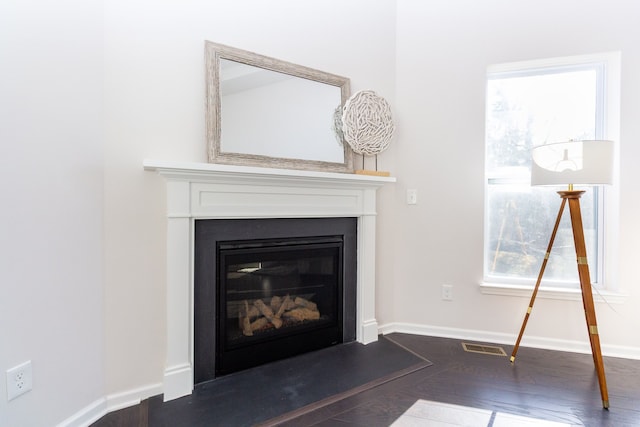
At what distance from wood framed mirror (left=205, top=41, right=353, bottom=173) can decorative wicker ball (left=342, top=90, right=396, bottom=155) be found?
87 millimetres

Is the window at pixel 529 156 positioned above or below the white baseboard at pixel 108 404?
above

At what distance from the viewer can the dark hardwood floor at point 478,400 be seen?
1603mm

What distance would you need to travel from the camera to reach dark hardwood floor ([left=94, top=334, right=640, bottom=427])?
1.60m

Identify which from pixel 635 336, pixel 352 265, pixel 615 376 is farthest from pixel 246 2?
pixel 635 336

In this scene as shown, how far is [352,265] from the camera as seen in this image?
2525 mm

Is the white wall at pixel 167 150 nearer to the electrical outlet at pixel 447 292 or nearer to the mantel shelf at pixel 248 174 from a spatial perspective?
the electrical outlet at pixel 447 292

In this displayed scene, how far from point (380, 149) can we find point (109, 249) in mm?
1857

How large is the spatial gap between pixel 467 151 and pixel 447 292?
1119 millimetres

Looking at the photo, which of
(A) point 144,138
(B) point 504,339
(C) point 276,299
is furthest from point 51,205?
(B) point 504,339

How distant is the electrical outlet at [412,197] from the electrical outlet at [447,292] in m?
0.71

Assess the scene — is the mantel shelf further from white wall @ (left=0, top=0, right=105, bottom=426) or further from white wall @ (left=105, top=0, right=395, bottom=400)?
white wall @ (left=0, top=0, right=105, bottom=426)

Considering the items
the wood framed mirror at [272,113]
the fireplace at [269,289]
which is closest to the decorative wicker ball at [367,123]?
the wood framed mirror at [272,113]

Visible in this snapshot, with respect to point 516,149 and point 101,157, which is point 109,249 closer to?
point 101,157

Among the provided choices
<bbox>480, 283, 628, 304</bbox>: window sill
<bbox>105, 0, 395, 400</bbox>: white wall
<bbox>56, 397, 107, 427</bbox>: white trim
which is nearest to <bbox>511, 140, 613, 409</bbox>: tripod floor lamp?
<bbox>480, 283, 628, 304</bbox>: window sill
